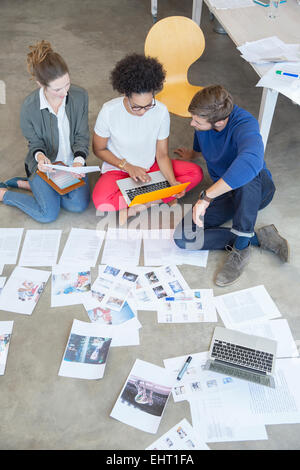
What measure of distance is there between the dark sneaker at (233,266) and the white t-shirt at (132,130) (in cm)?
80

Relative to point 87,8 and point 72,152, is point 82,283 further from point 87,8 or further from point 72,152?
point 87,8

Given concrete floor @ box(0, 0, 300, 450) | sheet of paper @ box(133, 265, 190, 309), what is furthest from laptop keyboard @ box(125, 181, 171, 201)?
sheet of paper @ box(133, 265, 190, 309)

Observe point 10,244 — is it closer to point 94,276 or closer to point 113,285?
point 94,276

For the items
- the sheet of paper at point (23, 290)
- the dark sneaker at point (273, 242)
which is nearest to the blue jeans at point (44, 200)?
the sheet of paper at point (23, 290)

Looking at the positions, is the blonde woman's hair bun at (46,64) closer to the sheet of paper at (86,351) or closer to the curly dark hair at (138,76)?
the curly dark hair at (138,76)

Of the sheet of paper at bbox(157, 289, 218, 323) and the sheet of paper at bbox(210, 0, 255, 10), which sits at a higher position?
the sheet of paper at bbox(210, 0, 255, 10)

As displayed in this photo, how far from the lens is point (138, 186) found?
2.64m

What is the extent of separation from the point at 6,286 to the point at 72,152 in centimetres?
93

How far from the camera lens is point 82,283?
246cm

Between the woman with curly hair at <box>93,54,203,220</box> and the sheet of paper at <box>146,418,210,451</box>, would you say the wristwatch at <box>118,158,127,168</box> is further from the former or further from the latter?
the sheet of paper at <box>146,418,210,451</box>

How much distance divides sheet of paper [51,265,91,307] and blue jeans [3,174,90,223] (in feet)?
1.31

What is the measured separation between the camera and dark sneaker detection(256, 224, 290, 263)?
8.34 feet

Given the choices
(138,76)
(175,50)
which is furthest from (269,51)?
(138,76)

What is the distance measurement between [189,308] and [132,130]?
1.10 m
